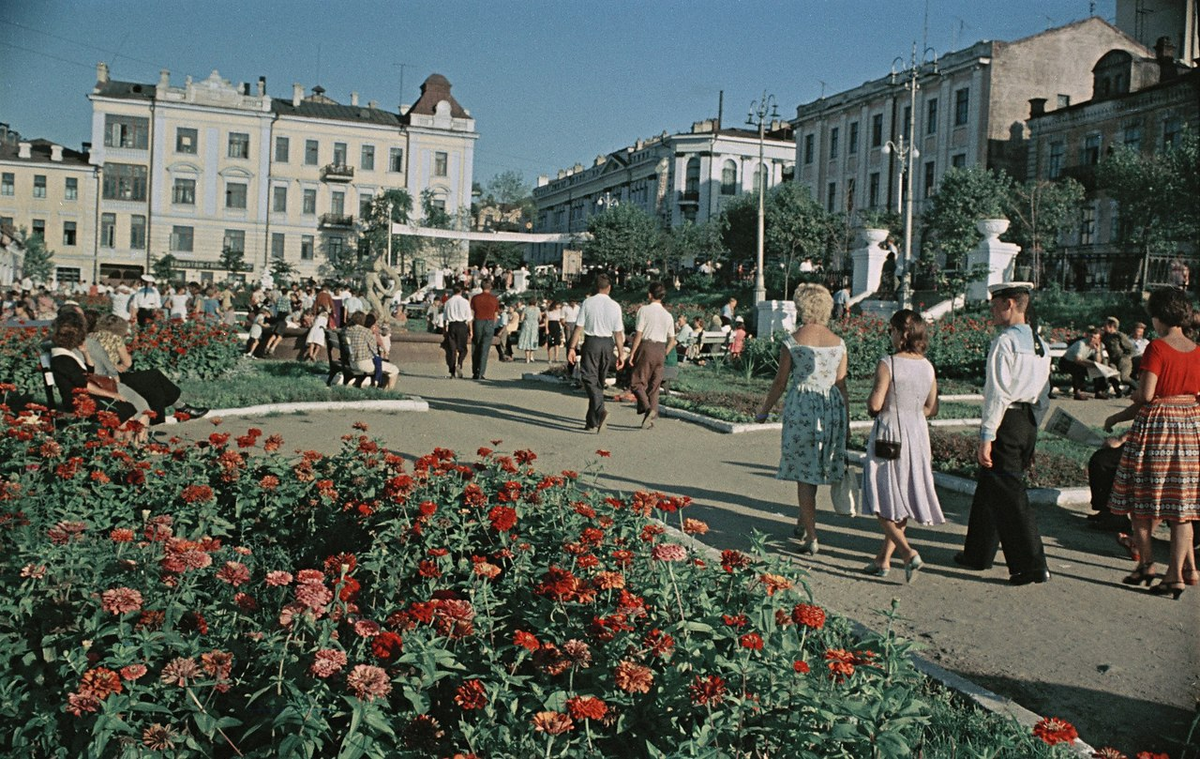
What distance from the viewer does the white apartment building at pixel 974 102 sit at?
4978cm

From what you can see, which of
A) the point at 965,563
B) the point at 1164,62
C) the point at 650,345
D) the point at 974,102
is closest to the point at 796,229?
the point at 974,102

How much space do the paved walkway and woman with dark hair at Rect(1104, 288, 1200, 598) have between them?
0.33m

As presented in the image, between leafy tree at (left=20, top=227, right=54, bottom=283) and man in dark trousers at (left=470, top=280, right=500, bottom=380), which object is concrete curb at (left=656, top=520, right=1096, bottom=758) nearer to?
man in dark trousers at (left=470, top=280, right=500, bottom=380)

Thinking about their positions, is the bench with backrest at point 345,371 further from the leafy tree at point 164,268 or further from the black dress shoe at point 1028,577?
the leafy tree at point 164,268

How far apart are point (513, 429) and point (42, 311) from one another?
2695 centimetres

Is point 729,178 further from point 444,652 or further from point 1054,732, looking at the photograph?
point 1054,732

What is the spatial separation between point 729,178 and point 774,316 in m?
54.1

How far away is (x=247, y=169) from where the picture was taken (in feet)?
233

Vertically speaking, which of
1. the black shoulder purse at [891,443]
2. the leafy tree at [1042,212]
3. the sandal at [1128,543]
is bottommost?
the sandal at [1128,543]

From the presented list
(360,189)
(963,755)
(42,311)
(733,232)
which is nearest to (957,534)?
(963,755)

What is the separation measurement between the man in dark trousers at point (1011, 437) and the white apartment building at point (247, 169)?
69.2m

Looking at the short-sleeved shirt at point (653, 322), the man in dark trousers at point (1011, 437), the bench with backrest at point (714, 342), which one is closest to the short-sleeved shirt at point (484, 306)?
the short-sleeved shirt at point (653, 322)

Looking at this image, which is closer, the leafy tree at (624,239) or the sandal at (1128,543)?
the sandal at (1128,543)

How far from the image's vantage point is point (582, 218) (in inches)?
3981
